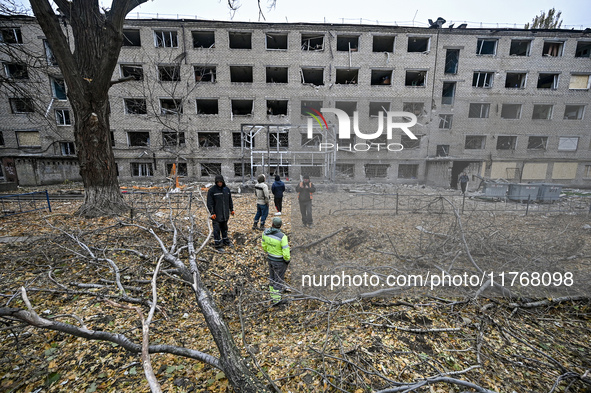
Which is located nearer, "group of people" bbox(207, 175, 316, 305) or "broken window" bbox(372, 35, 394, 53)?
"group of people" bbox(207, 175, 316, 305)

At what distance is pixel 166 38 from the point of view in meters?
19.3

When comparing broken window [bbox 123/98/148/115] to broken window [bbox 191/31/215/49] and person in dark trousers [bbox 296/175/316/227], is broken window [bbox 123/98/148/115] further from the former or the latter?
person in dark trousers [bbox 296/175/316/227]

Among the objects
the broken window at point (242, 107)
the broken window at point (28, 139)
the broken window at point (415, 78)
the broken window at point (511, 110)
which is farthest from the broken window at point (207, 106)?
the broken window at point (511, 110)

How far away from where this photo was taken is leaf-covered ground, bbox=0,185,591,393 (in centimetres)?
270

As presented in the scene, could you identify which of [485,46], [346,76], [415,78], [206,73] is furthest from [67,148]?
[485,46]

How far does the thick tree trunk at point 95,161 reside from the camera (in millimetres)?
7004

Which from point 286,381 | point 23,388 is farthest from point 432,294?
point 23,388

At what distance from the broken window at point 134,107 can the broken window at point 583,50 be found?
127 ft

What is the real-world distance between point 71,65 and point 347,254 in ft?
33.9

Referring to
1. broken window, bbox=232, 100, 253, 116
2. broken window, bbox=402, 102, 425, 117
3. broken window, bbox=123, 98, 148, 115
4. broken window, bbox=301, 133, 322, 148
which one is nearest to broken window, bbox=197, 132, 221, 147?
broken window, bbox=232, 100, 253, 116

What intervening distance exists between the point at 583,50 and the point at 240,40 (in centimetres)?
3080

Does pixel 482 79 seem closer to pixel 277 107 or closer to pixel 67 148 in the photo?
pixel 277 107

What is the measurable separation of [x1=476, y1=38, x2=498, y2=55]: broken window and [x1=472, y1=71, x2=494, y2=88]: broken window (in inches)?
72.9

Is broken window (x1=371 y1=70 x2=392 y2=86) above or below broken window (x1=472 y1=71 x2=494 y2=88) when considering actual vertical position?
above
